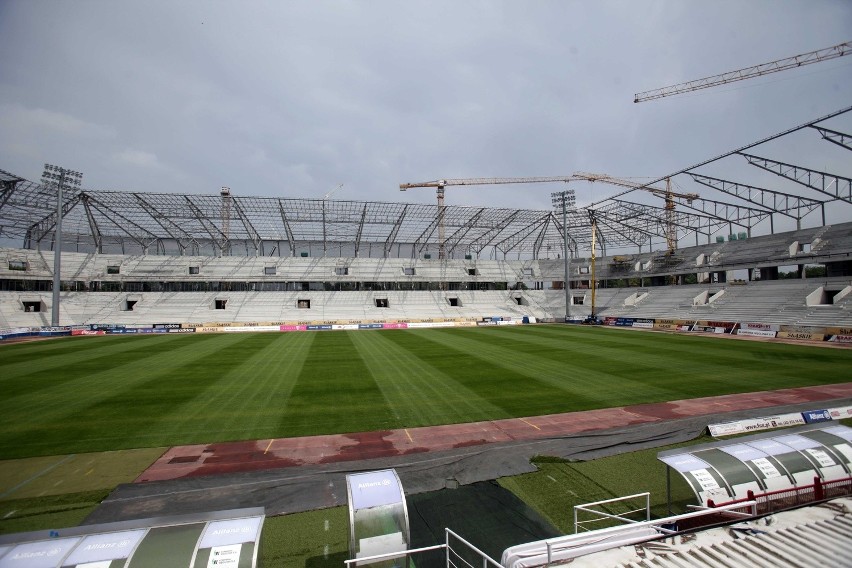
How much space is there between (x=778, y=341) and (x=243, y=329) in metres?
53.3

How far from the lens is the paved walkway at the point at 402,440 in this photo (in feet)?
33.4

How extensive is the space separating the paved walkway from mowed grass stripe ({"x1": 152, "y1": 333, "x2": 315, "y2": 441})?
3.65 ft

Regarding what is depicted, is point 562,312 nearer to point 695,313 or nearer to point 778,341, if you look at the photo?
point 695,313

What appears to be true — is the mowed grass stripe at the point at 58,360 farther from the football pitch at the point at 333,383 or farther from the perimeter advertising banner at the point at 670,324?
the perimeter advertising banner at the point at 670,324

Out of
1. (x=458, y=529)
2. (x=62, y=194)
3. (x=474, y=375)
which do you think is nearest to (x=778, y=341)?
(x=474, y=375)

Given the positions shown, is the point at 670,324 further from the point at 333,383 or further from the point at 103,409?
the point at 103,409

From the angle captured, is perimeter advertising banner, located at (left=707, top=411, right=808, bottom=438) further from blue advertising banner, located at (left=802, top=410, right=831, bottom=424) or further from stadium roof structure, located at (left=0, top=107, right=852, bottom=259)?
stadium roof structure, located at (left=0, top=107, right=852, bottom=259)

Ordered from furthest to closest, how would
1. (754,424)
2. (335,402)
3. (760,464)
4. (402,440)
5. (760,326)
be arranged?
(760,326), (335,402), (402,440), (754,424), (760,464)

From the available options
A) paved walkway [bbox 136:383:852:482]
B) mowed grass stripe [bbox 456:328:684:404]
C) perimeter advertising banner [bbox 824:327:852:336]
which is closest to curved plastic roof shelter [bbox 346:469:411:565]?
paved walkway [bbox 136:383:852:482]

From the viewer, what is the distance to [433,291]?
6588 cm

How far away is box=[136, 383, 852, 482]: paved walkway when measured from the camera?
10.2 meters

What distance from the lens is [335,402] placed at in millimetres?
15484

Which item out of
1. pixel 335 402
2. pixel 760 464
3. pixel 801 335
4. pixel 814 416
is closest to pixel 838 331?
pixel 801 335

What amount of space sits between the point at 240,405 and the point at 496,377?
11.7m
